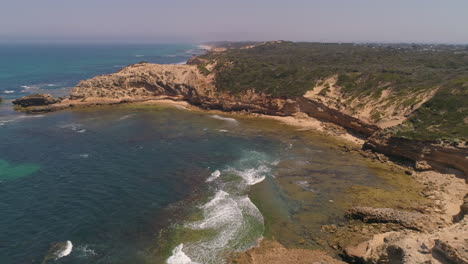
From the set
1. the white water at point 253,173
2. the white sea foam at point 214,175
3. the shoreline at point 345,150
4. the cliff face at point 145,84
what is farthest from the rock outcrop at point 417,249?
the cliff face at point 145,84

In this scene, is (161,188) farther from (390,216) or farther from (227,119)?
(227,119)

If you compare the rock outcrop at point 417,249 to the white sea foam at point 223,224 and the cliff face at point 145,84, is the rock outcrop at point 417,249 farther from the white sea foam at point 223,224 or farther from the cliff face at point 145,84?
the cliff face at point 145,84

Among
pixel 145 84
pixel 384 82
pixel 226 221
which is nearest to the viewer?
pixel 226 221

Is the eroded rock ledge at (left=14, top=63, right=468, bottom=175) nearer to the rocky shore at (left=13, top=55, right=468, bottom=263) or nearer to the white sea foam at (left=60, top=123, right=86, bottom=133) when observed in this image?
the rocky shore at (left=13, top=55, right=468, bottom=263)

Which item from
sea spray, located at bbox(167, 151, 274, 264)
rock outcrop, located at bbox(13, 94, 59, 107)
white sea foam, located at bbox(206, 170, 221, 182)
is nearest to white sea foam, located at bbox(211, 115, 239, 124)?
sea spray, located at bbox(167, 151, 274, 264)

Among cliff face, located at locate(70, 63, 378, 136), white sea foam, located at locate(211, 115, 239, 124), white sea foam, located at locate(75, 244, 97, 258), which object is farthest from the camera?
cliff face, located at locate(70, 63, 378, 136)

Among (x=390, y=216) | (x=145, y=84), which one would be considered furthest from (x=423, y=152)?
(x=145, y=84)

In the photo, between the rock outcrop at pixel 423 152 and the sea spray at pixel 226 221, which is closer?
the sea spray at pixel 226 221
